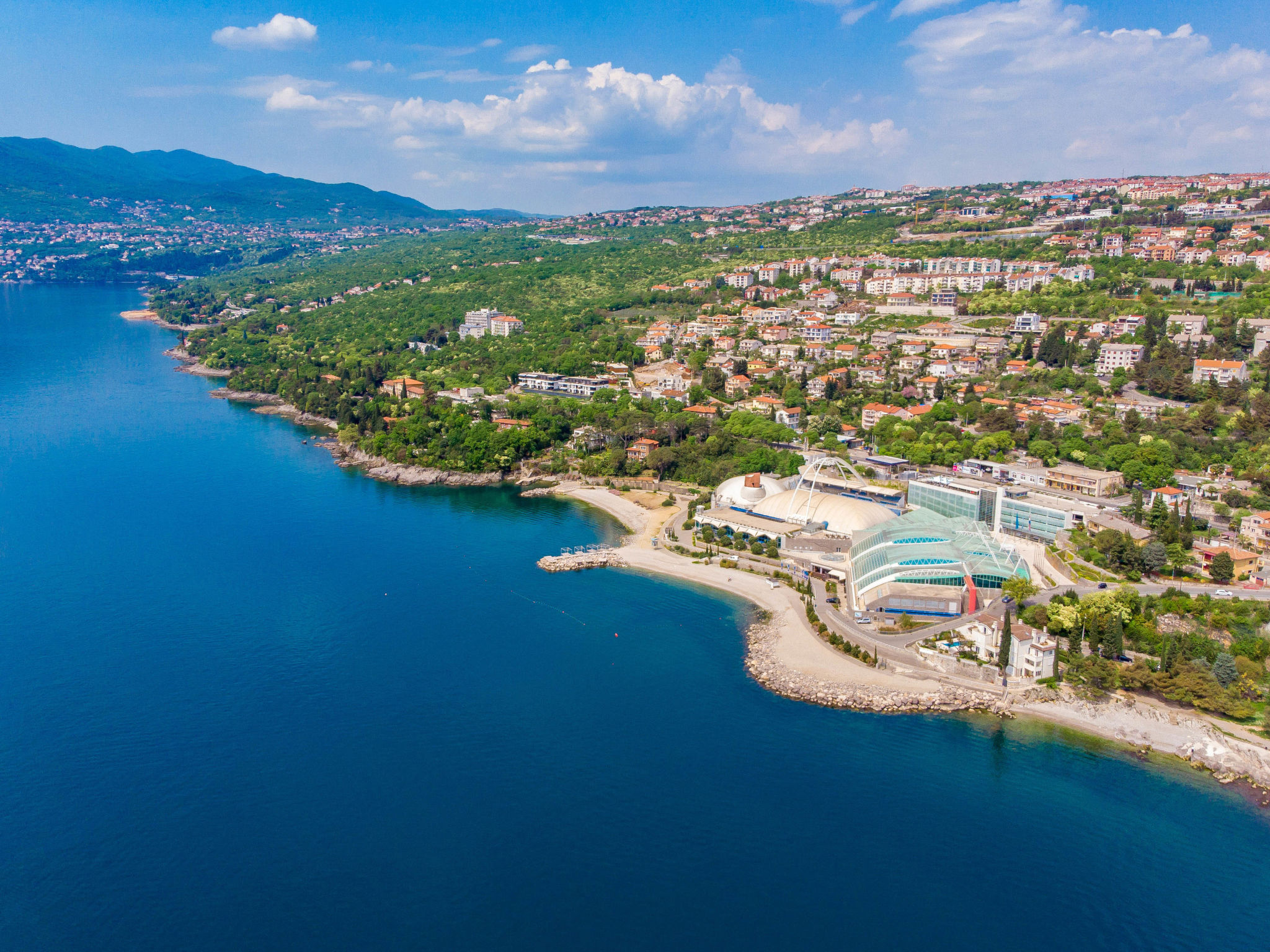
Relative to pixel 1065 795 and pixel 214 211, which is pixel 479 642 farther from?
pixel 214 211

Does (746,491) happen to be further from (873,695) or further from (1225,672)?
(1225,672)

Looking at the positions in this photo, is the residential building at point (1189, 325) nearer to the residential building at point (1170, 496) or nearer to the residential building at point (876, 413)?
the residential building at point (876, 413)

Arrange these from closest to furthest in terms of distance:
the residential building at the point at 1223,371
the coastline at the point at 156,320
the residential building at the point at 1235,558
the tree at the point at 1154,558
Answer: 1. the residential building at the point at 1235,558
2. the tree at the point at 1154,558
3. the residential building at the point at 1223,371
4. the coastline at the point at 156,320

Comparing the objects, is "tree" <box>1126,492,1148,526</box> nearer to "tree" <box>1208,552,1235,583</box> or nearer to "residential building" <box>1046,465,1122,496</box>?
"residential building" <box>1046,465,1122,496</box>

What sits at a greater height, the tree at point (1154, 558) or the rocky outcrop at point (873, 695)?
the tree at point (1154, 558)

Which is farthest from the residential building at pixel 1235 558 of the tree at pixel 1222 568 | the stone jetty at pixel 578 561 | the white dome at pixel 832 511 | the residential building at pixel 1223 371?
the residential building at pixel 1223 371

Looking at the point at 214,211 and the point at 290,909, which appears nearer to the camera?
the point at 290,909

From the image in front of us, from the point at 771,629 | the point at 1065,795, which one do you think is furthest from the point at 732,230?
the point at 1065,795

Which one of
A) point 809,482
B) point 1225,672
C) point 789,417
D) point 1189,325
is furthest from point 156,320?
point 1225,672
